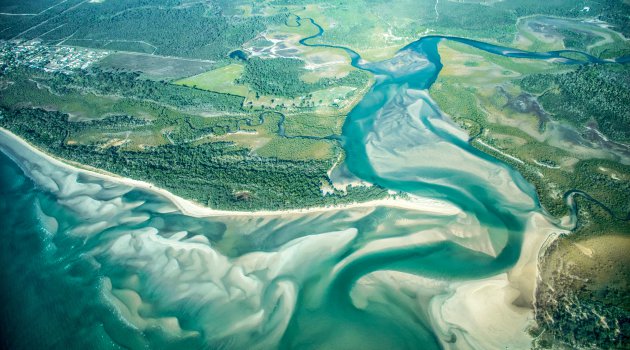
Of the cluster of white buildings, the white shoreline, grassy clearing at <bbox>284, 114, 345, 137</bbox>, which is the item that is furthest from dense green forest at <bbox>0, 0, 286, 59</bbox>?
the white shoreline

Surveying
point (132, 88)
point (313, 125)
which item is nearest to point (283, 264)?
point (313, 125)

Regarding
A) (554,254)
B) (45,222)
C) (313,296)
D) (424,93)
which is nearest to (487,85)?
(424,93)

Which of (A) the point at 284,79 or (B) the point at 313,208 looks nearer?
(B) the point at 313,208

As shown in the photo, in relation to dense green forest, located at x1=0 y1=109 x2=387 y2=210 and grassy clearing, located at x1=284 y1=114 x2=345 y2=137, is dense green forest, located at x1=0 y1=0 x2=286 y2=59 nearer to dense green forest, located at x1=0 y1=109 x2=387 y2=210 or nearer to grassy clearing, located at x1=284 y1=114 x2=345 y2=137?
grassy clearing, located at x1=284 y1=114 x2=345 y2=137

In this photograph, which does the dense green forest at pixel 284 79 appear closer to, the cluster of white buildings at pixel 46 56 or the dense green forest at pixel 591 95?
the dense green forest at pixel 591 95

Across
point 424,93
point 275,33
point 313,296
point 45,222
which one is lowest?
point 313,296

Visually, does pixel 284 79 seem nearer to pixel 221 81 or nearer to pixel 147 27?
pixel 221 81

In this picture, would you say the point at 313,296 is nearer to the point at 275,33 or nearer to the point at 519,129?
the point at 519,129
